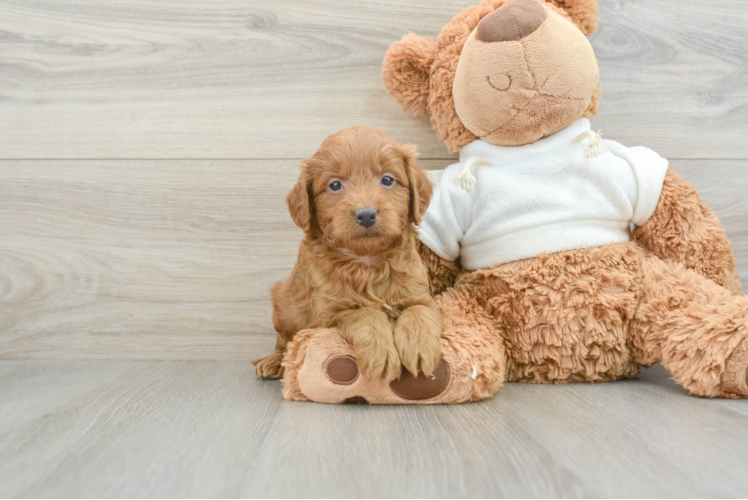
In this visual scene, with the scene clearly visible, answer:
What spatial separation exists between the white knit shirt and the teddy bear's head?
0.06 m

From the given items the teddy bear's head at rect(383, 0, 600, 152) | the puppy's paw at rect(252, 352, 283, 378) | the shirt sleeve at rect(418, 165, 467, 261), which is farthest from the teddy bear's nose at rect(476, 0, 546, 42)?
the puppy's paw at rect(252, 352, 283, 378)

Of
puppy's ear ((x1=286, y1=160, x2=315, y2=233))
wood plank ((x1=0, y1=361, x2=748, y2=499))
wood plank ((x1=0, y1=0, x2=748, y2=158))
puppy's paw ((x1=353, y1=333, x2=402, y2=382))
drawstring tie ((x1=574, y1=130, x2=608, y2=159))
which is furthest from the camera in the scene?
wood plank ((x1=0, y1=0, x2=748, y2=158))

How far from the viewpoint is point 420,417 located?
1.23 m

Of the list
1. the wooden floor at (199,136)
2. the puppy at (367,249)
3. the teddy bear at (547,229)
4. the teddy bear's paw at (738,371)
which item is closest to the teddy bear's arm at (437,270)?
the teddy bear at (547,229)

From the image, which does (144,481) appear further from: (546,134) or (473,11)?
(473,11)

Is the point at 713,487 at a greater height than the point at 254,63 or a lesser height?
lesser

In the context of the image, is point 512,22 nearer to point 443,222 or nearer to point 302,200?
point 443,222

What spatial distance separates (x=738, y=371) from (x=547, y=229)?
0.55 m

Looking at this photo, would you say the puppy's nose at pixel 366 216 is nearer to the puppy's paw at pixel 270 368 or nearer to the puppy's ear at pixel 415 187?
the puppy's ear at pixel 415 187

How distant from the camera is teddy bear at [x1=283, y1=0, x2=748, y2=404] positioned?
1.42m

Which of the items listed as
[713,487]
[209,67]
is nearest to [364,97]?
[209,67]

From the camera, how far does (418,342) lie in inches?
49.1

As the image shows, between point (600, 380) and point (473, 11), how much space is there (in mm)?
1109

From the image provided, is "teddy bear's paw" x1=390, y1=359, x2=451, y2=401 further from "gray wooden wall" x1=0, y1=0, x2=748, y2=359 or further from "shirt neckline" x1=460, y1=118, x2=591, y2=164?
"gray wooden wall" x1=0, y1=0, x2=748, y2=359
